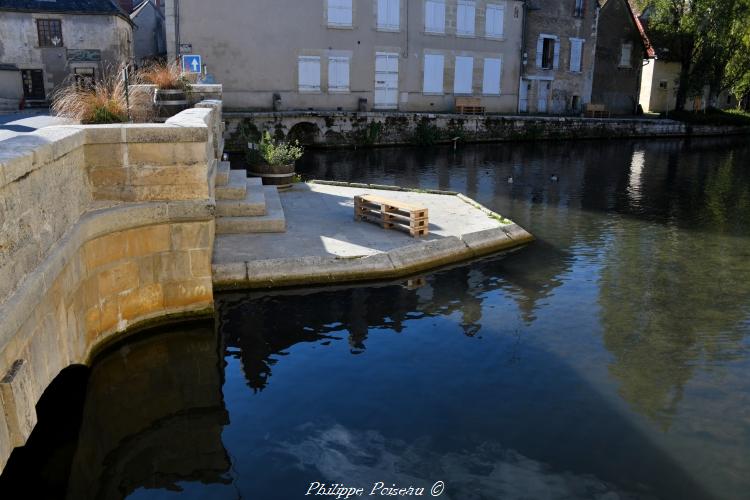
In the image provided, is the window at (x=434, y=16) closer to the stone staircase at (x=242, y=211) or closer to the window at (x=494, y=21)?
the window at (x=494, y=21)

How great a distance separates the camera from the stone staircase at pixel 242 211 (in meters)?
10.9

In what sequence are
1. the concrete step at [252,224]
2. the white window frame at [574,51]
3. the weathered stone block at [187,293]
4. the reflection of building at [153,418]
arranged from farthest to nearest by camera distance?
the white window frame at [574,51] → the concrete step at [252,224] → the weathered stone block at [187,293] → the reflection of building at [153,418]

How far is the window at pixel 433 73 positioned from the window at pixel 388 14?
2.36 meters

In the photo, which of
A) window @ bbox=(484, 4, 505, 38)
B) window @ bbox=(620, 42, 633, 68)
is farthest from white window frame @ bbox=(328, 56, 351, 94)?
window @ bbox=(620, 42, 633, 68)

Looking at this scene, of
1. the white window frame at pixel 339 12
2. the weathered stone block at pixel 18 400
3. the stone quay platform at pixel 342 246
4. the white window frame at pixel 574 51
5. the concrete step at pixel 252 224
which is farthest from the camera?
the white window frame at pixel 574 51

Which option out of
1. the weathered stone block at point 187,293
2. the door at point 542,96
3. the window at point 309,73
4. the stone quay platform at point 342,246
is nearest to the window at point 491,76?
the door at point 542,96

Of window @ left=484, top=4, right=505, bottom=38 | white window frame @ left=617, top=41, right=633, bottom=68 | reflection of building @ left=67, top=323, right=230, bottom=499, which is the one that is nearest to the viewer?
reflection of building @ left=67, top=323, right=230, bottom=499

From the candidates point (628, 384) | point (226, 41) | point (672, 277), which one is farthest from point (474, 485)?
point (226, 41)

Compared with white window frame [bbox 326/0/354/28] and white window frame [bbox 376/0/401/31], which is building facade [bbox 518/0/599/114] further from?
white window frame [bbox 326/0/354/28]

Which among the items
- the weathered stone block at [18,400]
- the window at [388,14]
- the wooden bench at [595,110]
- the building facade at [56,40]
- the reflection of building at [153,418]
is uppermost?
the window at [388,14]

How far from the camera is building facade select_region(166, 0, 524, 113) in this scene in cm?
2683

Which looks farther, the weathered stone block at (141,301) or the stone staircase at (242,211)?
the stone staircase at (242,211)

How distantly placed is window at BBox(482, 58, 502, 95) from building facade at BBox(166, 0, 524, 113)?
0.17 feet

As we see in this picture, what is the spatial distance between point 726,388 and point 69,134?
7.45 metres
